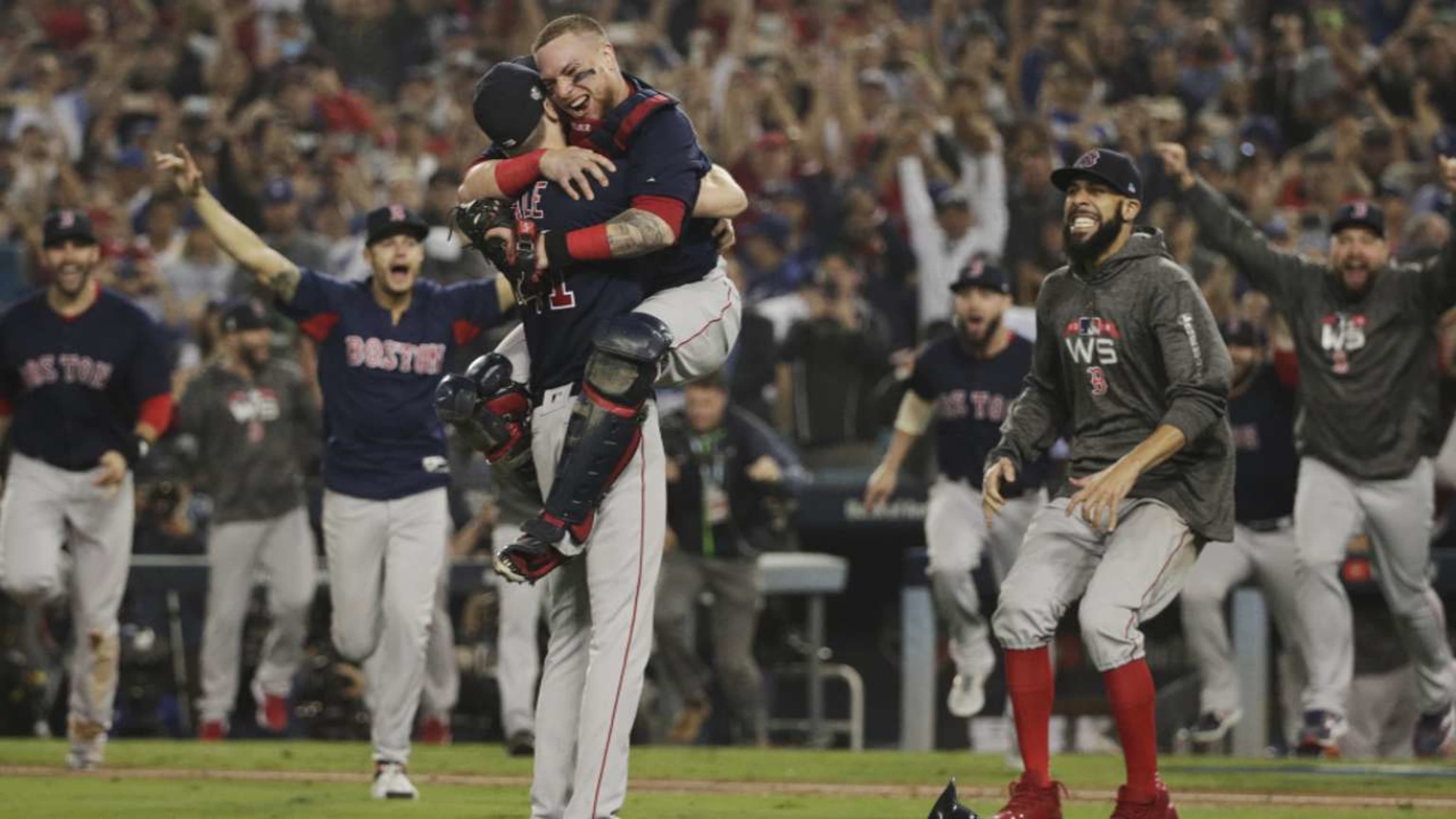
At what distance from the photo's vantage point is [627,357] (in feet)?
19.7

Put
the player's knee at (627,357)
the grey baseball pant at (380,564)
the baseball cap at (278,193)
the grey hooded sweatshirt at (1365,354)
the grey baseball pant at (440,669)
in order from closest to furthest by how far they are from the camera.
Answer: the player's knee at (627,357) → the grey baseball pant at (380,564) → the grey hooded sweatshirt at (1365,354) → the grey baseball pant at (440,669) → the baseball cap at (278,193)

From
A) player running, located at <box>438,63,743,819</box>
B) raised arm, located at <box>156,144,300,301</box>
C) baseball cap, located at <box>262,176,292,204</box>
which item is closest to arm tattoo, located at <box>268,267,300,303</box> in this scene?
raised arm, located at <box>156,144,300,301</box>

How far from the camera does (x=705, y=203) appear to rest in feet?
20.7

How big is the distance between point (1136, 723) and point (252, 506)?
304 inches

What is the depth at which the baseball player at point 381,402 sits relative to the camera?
938cm

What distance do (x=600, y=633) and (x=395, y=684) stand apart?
303 cm

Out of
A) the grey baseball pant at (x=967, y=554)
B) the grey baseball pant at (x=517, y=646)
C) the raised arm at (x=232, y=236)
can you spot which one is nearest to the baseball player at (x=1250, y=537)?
the grey baseball pant at (x=967, y=554)

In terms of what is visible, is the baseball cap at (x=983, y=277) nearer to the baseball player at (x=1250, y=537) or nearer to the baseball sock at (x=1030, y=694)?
the baseball player at (x=1250, y=537)

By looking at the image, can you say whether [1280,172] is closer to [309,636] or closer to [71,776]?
[309,636]

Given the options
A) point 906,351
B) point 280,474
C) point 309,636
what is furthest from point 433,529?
point 906,351

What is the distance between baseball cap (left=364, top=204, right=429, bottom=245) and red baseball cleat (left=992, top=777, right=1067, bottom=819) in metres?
3.90

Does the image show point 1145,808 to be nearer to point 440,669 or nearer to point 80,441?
point 80,441

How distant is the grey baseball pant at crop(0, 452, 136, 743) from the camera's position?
10281 millimetres

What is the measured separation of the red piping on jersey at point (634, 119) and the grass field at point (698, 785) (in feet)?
9.27
